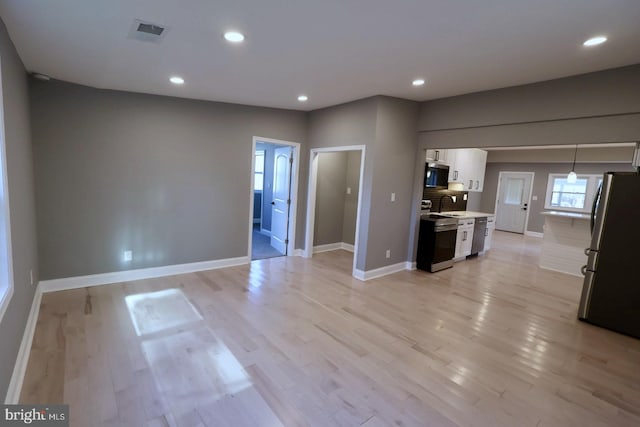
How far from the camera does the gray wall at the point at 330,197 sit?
595 centimetres

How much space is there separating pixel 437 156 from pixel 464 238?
5.57 feet

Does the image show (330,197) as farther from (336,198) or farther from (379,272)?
(379,272)

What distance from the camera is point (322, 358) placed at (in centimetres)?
252

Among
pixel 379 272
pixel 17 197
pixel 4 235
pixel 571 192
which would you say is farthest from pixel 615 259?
pixel 571 192

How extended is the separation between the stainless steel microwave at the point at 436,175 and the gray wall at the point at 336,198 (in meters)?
1.44

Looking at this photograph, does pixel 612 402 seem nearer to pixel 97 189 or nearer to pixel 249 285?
pixel 249 285

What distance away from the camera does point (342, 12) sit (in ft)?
6.56

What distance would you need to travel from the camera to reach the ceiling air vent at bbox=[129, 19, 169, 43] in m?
2.21

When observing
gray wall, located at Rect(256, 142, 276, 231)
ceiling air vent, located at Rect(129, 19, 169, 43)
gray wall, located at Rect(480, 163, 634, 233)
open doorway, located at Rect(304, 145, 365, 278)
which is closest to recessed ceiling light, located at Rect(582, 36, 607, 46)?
ceiling air vent, located at Rect(129, 19, 169, 43)

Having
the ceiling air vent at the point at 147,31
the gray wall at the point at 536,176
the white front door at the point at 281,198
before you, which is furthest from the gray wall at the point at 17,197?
the gray wall at the point at 536,176

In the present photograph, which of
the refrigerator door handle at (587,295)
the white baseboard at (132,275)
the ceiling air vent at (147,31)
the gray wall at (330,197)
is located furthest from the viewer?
the gray wall at (330,197)

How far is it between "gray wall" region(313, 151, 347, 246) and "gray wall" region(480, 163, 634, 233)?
5.93 meters

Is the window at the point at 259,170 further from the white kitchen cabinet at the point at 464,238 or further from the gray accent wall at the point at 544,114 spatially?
the white kitchen cabinet at the point at 464,238

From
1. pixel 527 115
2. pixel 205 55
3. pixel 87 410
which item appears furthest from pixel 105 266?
pixel 527 115
